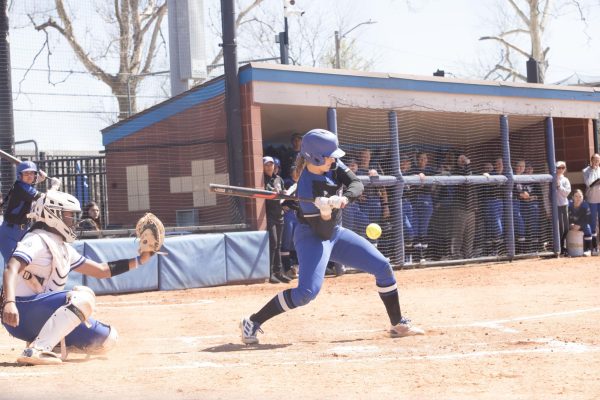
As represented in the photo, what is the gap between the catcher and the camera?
240 inches

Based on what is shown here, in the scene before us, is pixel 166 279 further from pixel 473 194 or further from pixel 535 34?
pixel 535 34

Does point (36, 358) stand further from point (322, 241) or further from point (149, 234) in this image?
point (322, 241)

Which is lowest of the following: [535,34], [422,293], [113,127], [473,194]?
[422,293]

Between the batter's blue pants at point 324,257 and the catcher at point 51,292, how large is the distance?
3.92 ft

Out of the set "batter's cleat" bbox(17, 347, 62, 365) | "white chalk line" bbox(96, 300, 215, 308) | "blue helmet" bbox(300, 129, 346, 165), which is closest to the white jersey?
"batter's cleat" bbox(17, 347, 62, 365)

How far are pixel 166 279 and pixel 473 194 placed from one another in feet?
21.6

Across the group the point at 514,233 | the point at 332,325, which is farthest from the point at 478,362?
the point at 514,233

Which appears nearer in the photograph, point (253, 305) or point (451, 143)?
point (253, 305)

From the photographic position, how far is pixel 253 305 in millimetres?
10555

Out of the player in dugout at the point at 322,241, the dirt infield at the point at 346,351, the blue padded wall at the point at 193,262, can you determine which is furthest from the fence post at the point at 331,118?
the player in dugout at the point at 322,241

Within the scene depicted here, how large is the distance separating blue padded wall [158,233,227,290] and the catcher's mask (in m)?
6.37

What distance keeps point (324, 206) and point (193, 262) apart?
637 centimetres

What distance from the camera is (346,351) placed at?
668 cm

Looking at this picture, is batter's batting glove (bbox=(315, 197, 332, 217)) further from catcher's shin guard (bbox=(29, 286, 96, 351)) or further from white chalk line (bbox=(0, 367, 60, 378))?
white chalk line (bbox=(0, 367, 60, 378))
